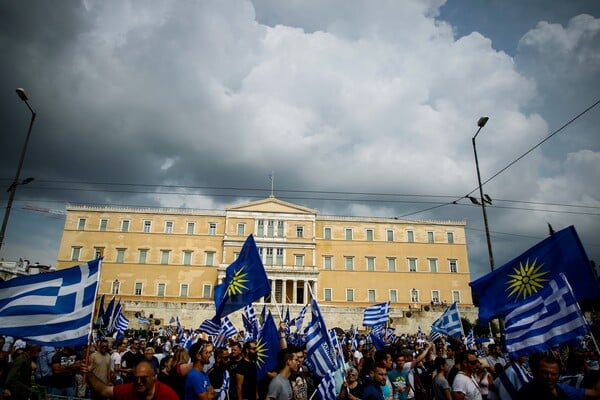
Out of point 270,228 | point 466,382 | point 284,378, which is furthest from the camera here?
point 270,228

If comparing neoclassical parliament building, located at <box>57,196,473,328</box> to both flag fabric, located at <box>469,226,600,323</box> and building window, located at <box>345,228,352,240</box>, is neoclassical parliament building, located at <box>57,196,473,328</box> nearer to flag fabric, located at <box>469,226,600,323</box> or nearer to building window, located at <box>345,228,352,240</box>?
building window, located at <box>345,228,352,240</box>

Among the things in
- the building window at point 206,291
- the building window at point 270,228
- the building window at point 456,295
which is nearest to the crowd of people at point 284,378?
the building window at point 206,291

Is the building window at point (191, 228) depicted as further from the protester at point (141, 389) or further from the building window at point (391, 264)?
the protester at point (141, 389)

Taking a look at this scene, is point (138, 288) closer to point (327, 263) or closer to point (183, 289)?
point (183, 289)

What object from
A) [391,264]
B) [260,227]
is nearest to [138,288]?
[260,227]

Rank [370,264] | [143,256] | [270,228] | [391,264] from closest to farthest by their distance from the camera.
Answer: [143,256] < [270,228] < [370,264] < [391,264]

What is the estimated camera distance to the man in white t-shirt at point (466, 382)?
4312mm

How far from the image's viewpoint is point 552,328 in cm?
411

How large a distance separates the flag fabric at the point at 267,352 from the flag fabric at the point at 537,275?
10.0 feet

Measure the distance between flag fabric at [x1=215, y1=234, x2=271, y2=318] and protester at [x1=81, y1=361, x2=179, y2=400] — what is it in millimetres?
3676

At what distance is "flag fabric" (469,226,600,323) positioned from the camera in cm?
426

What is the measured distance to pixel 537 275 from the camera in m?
4.78

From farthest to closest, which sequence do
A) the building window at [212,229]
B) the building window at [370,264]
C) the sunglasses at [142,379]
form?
the building window at [370,264] < the building window at [212,229] < the sunglasses at [142,379]

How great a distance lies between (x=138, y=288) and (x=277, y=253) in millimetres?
17147
